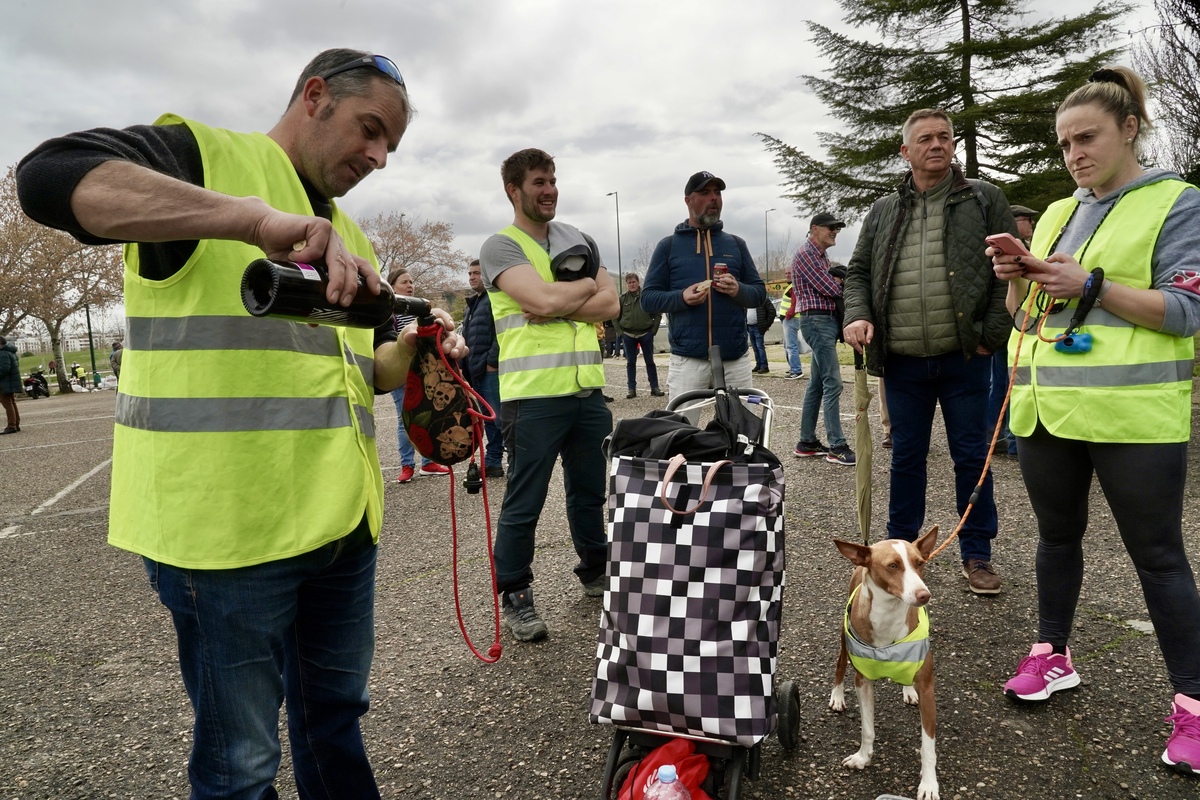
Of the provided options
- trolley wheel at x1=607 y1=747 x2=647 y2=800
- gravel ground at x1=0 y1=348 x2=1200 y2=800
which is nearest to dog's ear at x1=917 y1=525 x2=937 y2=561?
gravel ground at x1=0 y1=348 x2=1200 y2=800

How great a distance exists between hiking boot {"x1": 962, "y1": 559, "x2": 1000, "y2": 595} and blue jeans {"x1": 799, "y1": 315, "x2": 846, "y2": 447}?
3143 millimetres

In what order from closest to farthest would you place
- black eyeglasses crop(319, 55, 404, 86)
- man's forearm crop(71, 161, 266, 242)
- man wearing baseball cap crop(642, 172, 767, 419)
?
1. man's forearm crop(71, 161, 266, 242)
2. black eyeglasses crop(319, 55, 404, 86)
3. man wearing baseball cap crop(642, 172, 767, 419)

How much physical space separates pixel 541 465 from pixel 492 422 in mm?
4202

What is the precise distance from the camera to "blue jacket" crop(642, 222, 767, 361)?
4.73m

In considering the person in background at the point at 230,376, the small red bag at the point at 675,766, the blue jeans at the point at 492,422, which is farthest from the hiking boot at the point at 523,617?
the blue jeans at the point at 492,422

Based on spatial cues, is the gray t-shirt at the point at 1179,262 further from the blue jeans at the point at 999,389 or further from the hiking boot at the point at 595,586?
the blue jeans at the point at 999,389

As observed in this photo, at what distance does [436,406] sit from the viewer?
2090 millimetres

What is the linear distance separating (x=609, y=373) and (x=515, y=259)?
15.0 m

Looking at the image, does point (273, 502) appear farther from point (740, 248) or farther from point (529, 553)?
point (740, 248)

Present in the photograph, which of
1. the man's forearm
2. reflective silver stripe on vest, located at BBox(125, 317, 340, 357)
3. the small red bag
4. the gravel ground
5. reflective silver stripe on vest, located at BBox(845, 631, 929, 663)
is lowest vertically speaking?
the gravel ground

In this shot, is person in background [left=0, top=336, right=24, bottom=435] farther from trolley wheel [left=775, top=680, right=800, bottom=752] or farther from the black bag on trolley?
trolley wheel [left=775, top=680, right=800, bottom=752]

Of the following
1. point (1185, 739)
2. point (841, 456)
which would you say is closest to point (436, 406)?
point (1185, 739)

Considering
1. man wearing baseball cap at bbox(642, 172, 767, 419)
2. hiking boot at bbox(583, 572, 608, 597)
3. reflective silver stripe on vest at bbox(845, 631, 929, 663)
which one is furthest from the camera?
man wearing baseball cap at bbox(642, 172, 767, 419)

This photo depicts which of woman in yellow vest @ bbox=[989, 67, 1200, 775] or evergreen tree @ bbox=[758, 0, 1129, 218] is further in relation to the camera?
evergreen tree @ bbox=[758, 0, 1129, 218]
